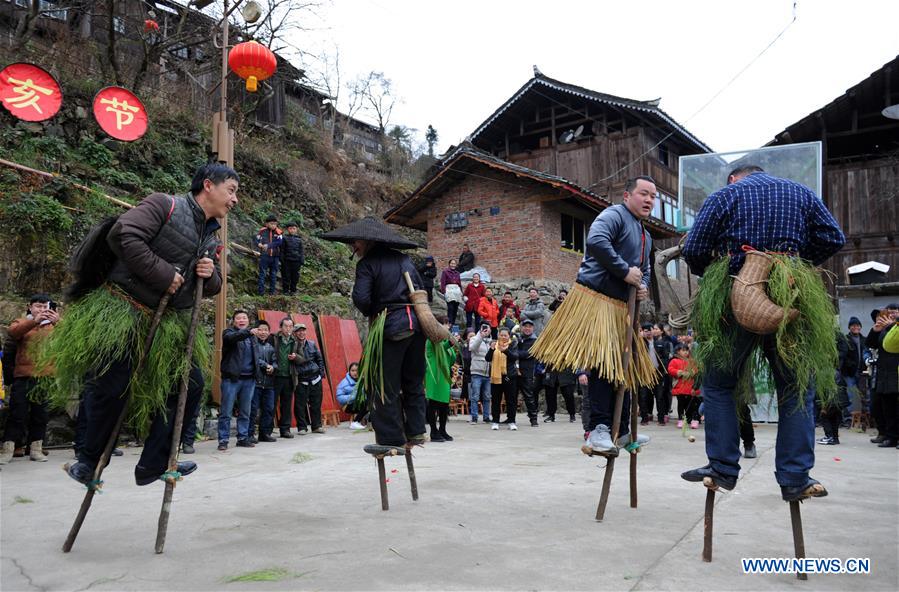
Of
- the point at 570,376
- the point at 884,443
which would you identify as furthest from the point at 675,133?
the point at 884,443

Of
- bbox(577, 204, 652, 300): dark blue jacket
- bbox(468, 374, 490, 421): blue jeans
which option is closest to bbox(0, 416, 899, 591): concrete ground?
bbox(577, 204, 652, 300): dark blue jacket

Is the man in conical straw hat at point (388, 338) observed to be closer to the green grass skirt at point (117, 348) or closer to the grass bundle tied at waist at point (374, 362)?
the grass bundle tied at waist at point (374, 362)

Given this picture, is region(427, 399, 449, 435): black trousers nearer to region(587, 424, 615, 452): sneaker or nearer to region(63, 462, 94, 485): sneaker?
region(587, 424, 615, 452): sneaker

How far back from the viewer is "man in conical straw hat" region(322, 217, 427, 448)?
14.4ft

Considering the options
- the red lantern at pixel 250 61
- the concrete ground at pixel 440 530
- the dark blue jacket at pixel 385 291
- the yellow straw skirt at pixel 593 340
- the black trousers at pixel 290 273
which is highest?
the red lantern at pixel 250 61

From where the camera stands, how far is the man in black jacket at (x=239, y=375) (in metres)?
8.63

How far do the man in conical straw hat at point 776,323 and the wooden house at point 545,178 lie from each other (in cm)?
1694

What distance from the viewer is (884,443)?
8367 millimetres

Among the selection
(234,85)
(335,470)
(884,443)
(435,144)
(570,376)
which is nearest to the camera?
(335,470)

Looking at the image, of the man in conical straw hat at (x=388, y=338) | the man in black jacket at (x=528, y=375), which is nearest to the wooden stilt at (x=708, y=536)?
the man in conical straw hat at (x=388, y=338)

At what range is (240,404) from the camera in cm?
887

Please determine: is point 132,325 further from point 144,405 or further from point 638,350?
point 638,350

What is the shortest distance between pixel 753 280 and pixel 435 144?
55594 mm

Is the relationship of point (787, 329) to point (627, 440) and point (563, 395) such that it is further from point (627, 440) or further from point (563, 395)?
point (563, 395)
